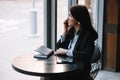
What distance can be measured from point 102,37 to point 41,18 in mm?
1892

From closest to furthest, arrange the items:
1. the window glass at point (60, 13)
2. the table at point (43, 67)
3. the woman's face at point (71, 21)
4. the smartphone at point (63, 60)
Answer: the table at point (43, 67) → the smartphone at point (63, 60) → the woman's face at point (71, 21) → the window glass at point (60, 13)

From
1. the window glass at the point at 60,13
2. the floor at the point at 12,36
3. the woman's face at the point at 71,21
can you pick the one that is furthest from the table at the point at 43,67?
the window glass at the point at 60,13

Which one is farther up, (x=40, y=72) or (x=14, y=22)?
(x=14, y=22)

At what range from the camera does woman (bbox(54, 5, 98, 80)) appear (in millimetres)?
2402

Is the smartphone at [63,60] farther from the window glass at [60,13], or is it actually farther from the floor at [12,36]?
the window glass at [60,13]

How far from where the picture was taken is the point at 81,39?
2496 millimetres

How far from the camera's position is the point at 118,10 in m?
4.68

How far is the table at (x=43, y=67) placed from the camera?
2.13 metres

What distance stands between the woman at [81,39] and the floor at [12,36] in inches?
26.0

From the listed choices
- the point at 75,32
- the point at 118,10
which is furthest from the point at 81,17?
the point at 118,10

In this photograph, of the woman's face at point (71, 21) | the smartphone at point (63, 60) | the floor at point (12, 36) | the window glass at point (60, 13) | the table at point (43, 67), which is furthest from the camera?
the window glass at point (60, 13)

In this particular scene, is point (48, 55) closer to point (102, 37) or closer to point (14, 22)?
point (14, 22)

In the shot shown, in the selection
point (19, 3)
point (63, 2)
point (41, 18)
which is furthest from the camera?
point (63, 2)

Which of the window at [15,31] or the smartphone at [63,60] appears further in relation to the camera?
the window at [15,31]
